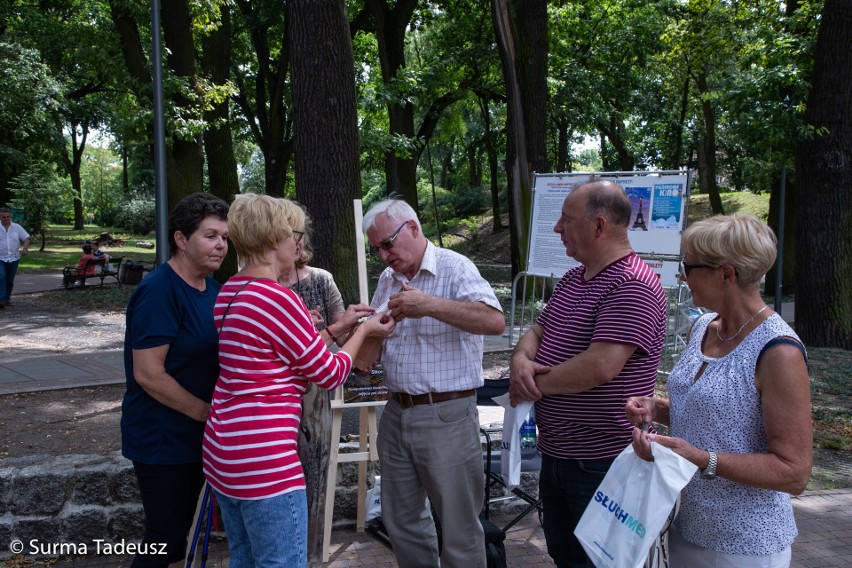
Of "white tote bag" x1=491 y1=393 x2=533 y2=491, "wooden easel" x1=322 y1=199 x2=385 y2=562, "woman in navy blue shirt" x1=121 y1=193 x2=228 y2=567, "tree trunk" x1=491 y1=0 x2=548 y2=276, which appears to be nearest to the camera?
"woman in navy blue shirt" x1=121 y1=193 x2=228 y2=567

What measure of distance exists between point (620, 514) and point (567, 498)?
59 cm

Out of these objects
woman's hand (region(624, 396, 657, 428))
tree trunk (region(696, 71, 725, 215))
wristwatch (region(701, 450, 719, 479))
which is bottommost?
wristwatch (region(701, 450, 719, 479))

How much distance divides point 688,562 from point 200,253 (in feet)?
6.92

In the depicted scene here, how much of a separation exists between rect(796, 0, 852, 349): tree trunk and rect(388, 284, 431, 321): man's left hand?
914 cm

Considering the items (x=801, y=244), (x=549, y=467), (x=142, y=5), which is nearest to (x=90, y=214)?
(x=142, y=5)

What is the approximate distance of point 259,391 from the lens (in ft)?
8.22

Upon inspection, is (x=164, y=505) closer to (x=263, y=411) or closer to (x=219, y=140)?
(x=263, y=411)

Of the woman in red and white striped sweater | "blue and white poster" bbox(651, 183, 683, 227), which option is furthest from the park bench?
the woman in red and white striped sweater

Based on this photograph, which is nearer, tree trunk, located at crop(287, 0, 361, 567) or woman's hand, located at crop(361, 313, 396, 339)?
woman's hand, located at crop(361, 313, 396, 339)

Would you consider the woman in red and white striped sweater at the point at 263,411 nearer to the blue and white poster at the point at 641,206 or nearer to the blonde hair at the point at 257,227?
the blonde hair at the point at 257,227

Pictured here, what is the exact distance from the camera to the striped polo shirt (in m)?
2.65

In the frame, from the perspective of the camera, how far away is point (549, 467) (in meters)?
2.87

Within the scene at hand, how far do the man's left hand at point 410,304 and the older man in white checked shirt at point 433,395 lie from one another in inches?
1.2

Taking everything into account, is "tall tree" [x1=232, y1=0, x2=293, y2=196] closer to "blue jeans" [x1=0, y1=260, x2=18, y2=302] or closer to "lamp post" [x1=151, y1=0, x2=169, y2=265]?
"blue jeans" [x1=0, y1=260, x2=18, y2=302]
